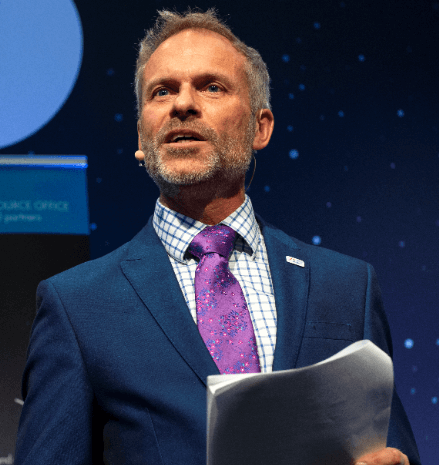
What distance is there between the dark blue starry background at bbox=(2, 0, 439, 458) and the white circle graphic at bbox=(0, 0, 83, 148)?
46 centimetres

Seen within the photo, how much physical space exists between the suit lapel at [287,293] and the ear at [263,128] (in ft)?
0.81

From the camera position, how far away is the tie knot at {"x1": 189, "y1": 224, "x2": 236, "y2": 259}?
46.3 inches

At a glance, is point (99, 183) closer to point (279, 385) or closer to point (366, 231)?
point (366, 231)

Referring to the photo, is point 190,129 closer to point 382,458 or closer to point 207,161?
point 207,161

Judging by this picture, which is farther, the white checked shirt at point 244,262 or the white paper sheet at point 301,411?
the white checked shirt at point 244,262

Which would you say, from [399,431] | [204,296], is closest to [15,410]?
[204,296]

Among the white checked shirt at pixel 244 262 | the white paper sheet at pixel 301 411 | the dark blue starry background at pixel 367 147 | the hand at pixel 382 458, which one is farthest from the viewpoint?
the dark blue starry background at pixel 367 147

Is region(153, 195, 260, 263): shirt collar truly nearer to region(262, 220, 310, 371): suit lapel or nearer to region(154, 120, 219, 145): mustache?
region(262, 220, 310, 371): suit lapel

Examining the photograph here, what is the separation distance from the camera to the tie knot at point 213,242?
1.18 metres

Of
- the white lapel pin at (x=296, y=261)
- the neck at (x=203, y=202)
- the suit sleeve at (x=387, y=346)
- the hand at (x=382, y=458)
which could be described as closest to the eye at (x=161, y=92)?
the neck at (x=203, y=202)

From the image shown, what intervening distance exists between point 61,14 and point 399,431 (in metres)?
1.76

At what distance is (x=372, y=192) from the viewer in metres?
2.10

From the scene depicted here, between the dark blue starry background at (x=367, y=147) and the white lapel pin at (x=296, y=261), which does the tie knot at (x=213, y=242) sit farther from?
the dark blue starry background at (x=367, y=147)

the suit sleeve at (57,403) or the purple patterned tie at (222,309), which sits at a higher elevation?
the purple patterned tie at (222,309)
